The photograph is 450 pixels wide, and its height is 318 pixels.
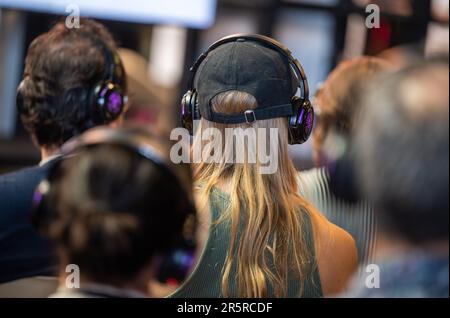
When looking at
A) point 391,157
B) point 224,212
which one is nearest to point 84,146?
point 391,157

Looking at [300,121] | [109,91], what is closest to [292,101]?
[300,121]

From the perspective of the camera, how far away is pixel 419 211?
953 mm

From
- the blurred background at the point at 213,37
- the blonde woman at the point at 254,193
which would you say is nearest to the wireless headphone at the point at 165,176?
the blonde woman at the point at 254,193

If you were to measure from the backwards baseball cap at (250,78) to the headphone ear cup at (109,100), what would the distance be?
1.22 ft

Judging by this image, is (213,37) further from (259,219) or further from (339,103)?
(259,219)

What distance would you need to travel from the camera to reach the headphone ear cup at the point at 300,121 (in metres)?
1.55

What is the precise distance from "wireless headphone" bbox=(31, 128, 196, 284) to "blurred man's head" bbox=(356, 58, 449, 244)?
0.91 ft

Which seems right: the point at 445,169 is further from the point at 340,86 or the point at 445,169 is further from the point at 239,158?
the point at 340,86

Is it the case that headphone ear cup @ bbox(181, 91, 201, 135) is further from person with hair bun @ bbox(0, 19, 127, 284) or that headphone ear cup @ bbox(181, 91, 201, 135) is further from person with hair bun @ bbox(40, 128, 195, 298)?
person with hair bun @ bbox(40, 128, 195, 298)

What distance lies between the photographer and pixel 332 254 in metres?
1.54

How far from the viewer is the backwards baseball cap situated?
1.49 meters

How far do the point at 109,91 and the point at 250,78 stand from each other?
1.62 ft

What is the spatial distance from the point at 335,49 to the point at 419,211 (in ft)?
12.3

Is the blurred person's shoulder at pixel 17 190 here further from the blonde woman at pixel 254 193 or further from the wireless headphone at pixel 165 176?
the wireless headphone at pixel 165 176
